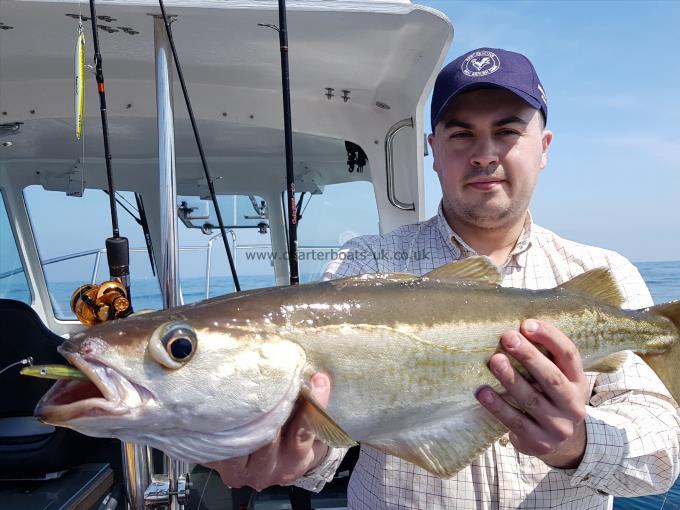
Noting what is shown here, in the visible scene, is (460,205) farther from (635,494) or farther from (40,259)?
(40,259)

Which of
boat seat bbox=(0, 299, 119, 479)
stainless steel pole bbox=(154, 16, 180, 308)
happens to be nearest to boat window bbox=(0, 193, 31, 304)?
boat seat bbox=(0, 299, 119, 479)

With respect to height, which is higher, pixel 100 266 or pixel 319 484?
pixel 100 266

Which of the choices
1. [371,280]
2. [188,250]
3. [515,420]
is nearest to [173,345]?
[371,280]

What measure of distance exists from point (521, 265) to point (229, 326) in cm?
149

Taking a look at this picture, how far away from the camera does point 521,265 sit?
8.47 feet

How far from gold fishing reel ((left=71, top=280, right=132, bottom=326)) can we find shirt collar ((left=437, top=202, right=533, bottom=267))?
1701 mm

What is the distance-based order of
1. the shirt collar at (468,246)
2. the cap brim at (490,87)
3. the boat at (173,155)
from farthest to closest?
1. the boat at (173,155)
2. the shirt collar at (468,246)
3. the cap brim at (490,87)

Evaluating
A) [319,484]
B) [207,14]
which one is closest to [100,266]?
[207,14]

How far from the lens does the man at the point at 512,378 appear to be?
1875 mm

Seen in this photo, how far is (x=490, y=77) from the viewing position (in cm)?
245

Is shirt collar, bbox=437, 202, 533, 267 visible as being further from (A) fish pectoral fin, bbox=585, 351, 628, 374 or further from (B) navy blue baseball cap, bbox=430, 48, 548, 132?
(A) fish pectoral fin, bbox=585, 351, 628, 374

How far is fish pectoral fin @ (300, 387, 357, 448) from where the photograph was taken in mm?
1671

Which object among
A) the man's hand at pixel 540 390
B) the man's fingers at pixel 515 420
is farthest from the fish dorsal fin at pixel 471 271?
the man's fingers at pixel 515 420

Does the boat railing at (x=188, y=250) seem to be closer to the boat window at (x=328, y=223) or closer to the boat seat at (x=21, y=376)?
the boat window at (x=328, y=223)
